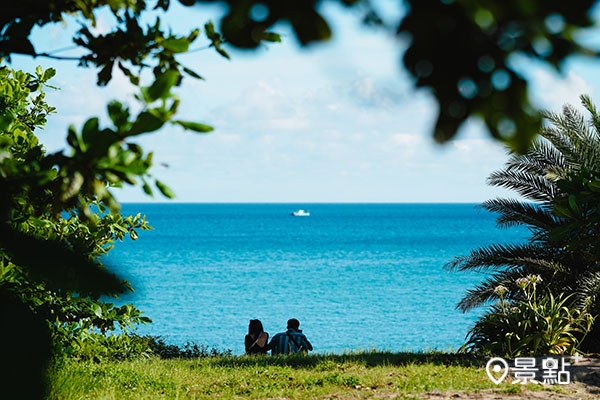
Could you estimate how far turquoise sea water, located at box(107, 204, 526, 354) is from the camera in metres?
27.2

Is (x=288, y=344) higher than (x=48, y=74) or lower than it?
lower

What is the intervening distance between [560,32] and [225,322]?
29.6m

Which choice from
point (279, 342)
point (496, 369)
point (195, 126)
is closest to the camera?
point (195, 126)

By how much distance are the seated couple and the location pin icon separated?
334 cm

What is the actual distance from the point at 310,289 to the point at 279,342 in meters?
30.6

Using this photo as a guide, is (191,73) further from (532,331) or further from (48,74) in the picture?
(532,331)

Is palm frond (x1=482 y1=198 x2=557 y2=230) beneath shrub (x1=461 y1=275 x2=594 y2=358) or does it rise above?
above

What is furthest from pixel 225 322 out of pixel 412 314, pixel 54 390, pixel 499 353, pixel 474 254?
pixel 54 390

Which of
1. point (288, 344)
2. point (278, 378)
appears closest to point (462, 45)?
point (278, 378)

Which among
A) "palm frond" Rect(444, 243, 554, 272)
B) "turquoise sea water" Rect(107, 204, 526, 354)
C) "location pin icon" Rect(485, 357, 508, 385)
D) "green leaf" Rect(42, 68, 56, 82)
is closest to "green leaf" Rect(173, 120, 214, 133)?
"turquoise sea water" Rect(107, 204, 526, 354)

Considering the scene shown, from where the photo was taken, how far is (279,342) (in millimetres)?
12023

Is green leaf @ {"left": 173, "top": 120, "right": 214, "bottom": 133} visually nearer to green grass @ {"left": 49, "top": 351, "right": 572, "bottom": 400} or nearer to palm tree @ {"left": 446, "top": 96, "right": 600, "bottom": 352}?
green grass @ {"left": 49, "top": 351, "right": 572, "bottom": 400}

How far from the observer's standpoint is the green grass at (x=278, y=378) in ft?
24.4

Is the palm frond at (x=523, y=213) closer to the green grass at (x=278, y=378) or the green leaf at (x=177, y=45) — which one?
the green grass at (x=278, y=378)
